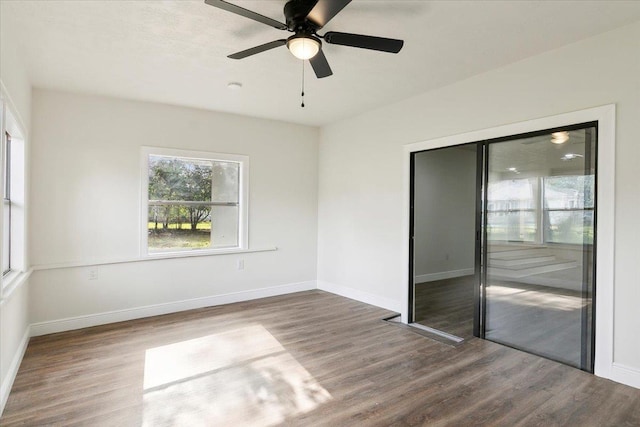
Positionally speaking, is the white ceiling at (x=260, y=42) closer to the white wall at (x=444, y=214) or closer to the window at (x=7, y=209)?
the window at (x=7, y=209)

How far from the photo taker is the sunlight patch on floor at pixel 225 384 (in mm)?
2303

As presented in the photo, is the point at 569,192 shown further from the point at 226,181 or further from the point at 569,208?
the point at 226,181

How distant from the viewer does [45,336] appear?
3701mm

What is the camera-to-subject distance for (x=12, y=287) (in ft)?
8.87

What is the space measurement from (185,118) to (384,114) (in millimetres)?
2671

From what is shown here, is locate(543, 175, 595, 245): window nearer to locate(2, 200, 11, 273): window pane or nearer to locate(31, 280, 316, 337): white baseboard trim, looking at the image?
locate(31, 280, 316, 337): white baseboard trim

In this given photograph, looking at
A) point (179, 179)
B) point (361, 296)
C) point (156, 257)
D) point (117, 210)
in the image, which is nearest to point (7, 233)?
point (117, 210)

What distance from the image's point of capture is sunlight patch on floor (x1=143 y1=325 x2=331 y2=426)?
230 cm

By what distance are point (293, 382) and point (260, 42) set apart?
280 cm

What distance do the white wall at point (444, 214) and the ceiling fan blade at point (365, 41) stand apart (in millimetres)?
3910

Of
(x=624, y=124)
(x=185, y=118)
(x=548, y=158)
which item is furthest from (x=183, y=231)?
(x=624, y=124)

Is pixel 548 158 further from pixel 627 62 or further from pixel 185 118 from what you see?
pixel 185 118

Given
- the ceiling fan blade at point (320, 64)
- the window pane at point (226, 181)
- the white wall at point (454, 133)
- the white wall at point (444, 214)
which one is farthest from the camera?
the white wall at point (444, 214)

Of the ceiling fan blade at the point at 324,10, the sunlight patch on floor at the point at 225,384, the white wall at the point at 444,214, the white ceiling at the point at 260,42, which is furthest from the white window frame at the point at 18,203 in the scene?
the white wall at the point at 444,214
